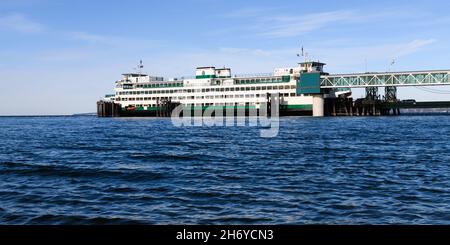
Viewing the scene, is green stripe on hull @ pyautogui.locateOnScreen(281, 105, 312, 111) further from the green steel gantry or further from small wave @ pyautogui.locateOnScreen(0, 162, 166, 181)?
small wave @ pyautogui.locateOnScreen(0, 162, 166, 181)

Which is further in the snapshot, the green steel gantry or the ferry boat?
the ferry boat

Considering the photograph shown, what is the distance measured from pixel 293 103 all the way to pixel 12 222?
101444mm

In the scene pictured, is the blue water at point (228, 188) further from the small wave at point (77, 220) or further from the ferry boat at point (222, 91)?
the ferry boat at point (222, 91)

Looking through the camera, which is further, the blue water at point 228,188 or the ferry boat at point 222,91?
the ferry boat at point 222,91

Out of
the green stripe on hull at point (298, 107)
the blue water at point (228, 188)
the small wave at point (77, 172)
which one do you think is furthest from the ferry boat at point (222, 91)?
the small wave at point (77, 172)

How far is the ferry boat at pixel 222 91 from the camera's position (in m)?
109

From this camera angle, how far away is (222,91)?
395 feet

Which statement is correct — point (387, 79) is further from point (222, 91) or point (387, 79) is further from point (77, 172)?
point (77, 172)

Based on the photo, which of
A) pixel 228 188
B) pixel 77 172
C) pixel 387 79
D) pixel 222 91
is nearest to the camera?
pixel 228 188

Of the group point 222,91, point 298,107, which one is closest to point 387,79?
point 298,107

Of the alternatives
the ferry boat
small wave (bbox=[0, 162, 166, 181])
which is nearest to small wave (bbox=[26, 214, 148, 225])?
small wave (bbox=[0, 162, 166, 181])

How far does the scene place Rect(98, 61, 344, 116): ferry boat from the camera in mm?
109000

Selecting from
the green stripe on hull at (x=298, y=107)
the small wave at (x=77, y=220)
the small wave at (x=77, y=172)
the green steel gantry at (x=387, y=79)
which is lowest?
the small wave at (x=77, y=220)
